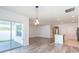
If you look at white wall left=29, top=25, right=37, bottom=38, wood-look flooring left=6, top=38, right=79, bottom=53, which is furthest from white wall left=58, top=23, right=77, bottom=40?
wood-look flooring left=6, top=38, right=79, bottom=53

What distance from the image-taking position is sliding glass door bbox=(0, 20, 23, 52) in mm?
5305

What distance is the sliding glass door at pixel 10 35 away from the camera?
5.30 m

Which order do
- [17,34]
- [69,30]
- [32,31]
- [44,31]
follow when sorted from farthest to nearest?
[44,31] → [32,31] → [69,30] → [17,34]

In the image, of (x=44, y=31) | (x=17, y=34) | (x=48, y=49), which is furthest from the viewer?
(x=44, y=31)

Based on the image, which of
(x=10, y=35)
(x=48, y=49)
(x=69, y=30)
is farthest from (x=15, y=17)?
(x=69, y=30)

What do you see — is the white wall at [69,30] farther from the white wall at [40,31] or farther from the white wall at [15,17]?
the white wall at [15,17]

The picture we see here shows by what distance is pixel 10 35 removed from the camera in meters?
5.91

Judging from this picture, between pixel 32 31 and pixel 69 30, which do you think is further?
pixel 32 31

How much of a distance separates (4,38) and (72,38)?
28.1ft

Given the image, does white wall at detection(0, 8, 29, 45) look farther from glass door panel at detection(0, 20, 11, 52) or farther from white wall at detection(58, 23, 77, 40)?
white wall at detection(58, 23, 77, 40)

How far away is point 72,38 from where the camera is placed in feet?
37.0

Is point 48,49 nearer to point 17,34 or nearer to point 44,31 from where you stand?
point 17,34

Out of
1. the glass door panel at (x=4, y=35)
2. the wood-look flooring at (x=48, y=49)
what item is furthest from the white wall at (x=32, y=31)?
the glass door panel at (x=4, y=35)
